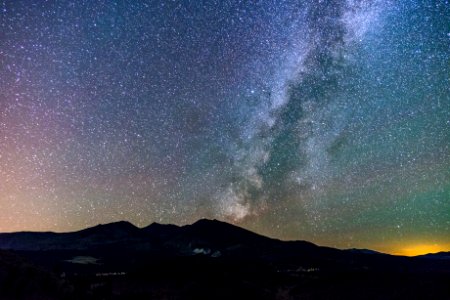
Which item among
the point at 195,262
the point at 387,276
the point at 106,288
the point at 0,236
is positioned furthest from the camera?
the point at 0,236

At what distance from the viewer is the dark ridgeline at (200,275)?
37344 millimetres

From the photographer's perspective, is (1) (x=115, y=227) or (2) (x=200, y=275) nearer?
(2) (x=200, y=275)

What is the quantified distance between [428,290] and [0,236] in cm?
14738

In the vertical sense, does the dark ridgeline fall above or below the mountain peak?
below

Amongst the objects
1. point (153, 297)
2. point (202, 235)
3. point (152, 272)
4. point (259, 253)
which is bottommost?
point (153, 297)

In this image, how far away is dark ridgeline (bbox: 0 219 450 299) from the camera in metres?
37.3


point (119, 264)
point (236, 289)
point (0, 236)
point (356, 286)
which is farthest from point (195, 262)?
point (0, 236)

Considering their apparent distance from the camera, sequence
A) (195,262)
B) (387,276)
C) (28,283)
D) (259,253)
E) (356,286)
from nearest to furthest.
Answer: (28,283) → (356,286) → (387,276) → (195,262) → (259,253)

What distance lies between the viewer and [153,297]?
150 feet

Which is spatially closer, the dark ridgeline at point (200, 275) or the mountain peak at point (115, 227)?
the dark ridgeline at point (200, 275)

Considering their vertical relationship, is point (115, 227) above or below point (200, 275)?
above

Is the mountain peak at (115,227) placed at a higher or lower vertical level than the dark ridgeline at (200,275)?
higher

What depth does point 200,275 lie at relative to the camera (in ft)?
194

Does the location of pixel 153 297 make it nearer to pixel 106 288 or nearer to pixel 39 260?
pixel 106 288
